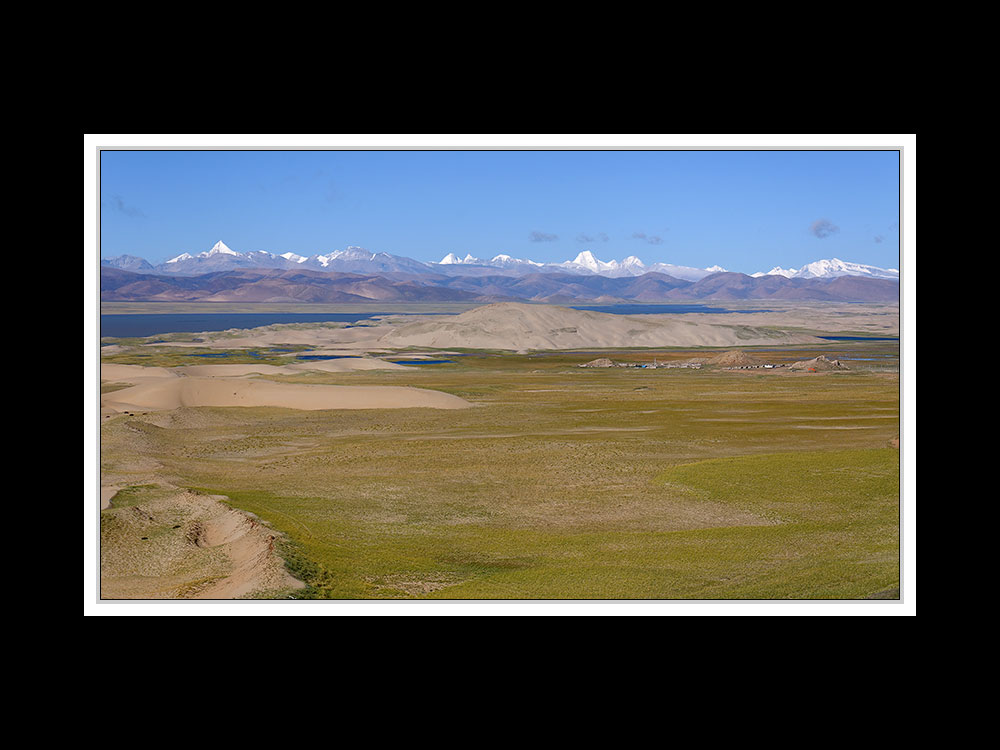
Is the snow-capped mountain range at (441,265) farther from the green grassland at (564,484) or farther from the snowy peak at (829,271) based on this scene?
the green grassland at (564,484)

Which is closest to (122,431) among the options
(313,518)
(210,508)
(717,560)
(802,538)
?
(210,508)

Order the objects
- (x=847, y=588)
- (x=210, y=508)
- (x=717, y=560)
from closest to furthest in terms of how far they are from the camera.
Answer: (x=847, y=588), (x=717, y=560), (x=210, y=508)

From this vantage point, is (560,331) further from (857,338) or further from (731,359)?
(857,338)

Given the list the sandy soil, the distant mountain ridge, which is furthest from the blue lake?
the sandy soil

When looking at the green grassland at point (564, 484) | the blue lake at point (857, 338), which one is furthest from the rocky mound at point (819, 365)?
the blue lake at point (857, 338)

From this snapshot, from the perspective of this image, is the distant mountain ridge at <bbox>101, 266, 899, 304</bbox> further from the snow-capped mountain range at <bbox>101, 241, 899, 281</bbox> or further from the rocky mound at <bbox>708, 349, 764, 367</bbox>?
the rocky mound at <bbox>708, 349, 764, 367</bbox>
